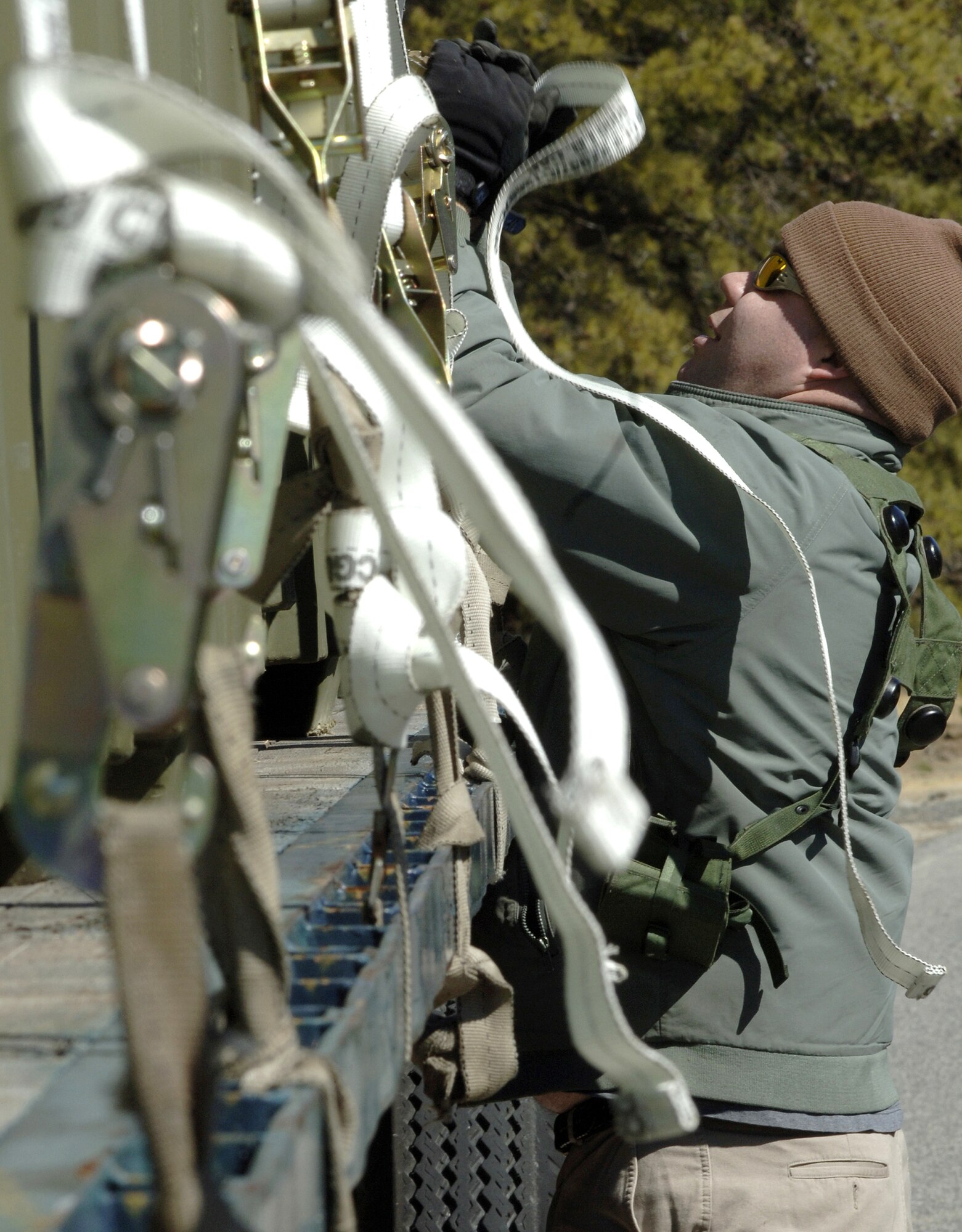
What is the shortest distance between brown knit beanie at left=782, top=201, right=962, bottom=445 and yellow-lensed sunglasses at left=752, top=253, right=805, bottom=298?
25 millimetres

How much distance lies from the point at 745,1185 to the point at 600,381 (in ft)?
3.74

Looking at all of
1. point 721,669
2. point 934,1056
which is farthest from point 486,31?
point 934,1056

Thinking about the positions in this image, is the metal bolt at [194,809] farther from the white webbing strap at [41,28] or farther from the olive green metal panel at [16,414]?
the olive green metal panel at [16,414]

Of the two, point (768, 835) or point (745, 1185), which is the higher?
point (768, 835)

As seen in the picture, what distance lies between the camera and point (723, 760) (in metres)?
1.91

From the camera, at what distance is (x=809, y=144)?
7.64 m

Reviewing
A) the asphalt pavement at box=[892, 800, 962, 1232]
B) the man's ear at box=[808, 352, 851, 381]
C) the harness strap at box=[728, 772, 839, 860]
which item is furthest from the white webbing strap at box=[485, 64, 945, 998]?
the asphalt pavement at box=[892, 800, 962, 1232]

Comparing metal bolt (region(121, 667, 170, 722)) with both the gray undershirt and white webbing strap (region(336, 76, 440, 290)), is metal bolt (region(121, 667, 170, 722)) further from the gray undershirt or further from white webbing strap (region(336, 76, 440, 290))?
the gray undershirt

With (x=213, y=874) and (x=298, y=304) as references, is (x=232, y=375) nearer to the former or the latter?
(x=298, y=304)

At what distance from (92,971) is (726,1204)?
1145mm

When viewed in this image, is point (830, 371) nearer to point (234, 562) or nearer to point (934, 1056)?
point (234, 562)

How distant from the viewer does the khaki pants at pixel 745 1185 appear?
1876mm

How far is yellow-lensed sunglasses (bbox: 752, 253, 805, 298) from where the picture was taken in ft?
7.13

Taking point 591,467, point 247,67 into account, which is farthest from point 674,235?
point 247,67
